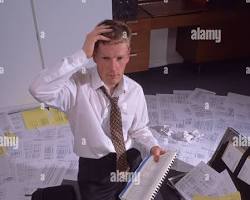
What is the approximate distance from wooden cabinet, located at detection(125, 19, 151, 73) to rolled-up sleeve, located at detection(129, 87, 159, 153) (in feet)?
3.29

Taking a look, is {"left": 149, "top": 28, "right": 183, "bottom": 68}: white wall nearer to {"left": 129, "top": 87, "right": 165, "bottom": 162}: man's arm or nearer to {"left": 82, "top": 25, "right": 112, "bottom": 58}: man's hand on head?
{"left": 129, "top": 87, "right": 165, "bottom": 162}: man's arm

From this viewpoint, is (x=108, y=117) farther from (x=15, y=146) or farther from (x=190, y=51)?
(x=190, y=51)

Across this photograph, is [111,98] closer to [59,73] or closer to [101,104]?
[101,104]

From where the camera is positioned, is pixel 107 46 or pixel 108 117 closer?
pixel 107 46

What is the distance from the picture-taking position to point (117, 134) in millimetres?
1213

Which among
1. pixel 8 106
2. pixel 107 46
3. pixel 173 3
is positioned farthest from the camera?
pixel 173 3

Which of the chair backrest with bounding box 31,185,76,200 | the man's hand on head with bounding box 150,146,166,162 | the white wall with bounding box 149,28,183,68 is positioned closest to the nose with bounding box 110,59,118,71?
the man's hand on head with bounding box 150,146,166,162

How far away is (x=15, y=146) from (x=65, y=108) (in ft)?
2.64

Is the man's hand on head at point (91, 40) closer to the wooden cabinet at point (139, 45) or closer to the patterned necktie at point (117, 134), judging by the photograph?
the patterned necktie at point (117, 134)

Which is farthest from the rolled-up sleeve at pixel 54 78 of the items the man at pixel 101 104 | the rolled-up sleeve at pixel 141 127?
the rolled-up sleeve at pixel 141 127

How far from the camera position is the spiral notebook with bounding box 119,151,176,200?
0.91 m

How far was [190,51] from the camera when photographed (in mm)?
2422

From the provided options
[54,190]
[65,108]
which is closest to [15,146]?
[54,190]

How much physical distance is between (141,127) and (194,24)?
3.95ft
